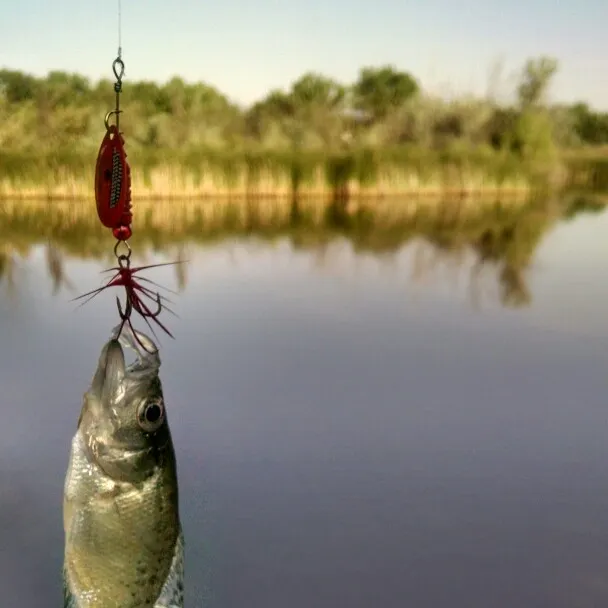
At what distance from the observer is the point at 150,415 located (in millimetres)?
1746

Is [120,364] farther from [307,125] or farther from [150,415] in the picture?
[307,125]

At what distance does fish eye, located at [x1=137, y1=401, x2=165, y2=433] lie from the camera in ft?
5.71

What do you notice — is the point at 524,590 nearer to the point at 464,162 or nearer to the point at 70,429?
the point at 70,429

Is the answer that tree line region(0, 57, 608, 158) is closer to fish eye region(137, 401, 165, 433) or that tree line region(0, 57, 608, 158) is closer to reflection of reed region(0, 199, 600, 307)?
reflection of reed region(0, 199, 600, 307)

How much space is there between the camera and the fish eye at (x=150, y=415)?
174 centimetres

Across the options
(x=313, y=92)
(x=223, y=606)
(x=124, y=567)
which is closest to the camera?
(x=124, y=567)

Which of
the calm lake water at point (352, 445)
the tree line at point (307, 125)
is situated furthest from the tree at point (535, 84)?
the calm lake water at point (352, 445)


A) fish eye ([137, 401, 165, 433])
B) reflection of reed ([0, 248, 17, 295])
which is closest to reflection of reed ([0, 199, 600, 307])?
reflection of reed ([0, 248, 17, 295])

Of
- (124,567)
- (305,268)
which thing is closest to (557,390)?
(124,567)

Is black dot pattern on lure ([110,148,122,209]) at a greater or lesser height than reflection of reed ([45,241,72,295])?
greater

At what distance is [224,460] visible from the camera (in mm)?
5090

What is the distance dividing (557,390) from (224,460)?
3187 mm

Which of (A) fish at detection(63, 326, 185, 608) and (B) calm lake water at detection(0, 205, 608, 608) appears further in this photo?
(B) calm lake water at detection(0, 205, 608, 608)

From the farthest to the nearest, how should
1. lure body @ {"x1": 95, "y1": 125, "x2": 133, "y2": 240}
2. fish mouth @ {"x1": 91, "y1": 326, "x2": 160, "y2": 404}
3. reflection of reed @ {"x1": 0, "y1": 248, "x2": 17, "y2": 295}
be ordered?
1. reflection of reed @ {"x1": 0, "y1": 248, "x2": 17, "y2": 295}
2. lure body @ {"x1": 95, "y1": 125, "x2": 133, "y2": 240}
3. fish mouth @ {"x1": 91, "y1": 326, "x2": 160, "y2": 404}
